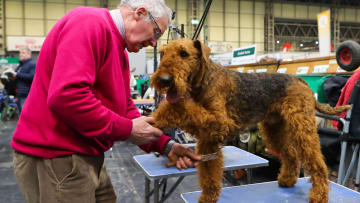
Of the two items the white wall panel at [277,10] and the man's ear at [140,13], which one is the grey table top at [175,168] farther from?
the white wall panel at [277,10]

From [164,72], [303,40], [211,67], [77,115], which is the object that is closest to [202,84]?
[211,67]

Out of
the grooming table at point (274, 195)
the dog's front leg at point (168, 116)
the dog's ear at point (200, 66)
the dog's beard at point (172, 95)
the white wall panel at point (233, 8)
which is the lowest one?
the grooming table at point (274, 195)

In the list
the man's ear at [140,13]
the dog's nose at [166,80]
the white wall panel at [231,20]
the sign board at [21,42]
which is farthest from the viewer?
the white wall panel at [231,20]

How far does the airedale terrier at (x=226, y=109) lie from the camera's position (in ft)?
3.33

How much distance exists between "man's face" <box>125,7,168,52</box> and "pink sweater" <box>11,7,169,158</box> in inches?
2.1

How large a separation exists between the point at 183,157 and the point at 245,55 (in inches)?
313

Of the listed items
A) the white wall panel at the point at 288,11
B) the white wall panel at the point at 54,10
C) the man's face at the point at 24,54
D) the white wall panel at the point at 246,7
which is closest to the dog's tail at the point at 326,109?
the man's face at the point at 24,54

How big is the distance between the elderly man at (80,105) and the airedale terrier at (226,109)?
0.39ft

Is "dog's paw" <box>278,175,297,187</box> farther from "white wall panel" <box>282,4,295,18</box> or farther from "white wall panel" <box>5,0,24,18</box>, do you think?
"white wall panel" <box>282,4,295,18</box>

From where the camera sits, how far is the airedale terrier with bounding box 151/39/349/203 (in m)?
1.02

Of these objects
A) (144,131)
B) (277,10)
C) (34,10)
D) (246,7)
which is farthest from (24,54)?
(277,10)

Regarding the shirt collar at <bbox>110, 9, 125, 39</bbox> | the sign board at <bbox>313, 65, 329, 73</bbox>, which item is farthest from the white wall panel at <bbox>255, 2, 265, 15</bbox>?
the shirt collar at <bbox>110, 9, 125, 39</bbox>

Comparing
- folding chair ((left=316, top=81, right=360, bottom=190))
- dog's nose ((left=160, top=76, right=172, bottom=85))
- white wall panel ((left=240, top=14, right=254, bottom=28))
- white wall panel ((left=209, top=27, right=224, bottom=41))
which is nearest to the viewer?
dog's nose ((left=160, top=76, right=172, bottom=85))

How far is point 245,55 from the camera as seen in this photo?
8758mm
